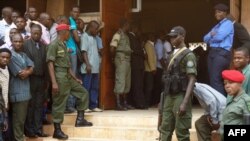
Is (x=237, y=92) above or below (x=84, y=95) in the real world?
above

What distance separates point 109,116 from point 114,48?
4.93ft

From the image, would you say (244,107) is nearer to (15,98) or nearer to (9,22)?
(15,98)

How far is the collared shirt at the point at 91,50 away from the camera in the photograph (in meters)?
8.33

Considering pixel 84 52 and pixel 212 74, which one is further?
pixel 84 52

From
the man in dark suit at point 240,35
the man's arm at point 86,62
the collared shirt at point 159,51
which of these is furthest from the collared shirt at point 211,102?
the collared shirt at point 159,51

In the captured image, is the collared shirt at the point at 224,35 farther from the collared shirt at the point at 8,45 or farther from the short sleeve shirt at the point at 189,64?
the collared shirt at the point at 8,45

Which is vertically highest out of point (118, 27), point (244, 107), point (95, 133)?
point (118, 27)

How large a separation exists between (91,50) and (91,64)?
26 cm

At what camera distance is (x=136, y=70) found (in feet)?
30.5

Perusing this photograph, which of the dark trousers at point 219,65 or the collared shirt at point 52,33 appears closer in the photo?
the dark trousers at point 219,65

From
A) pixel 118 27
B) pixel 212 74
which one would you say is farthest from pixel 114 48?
pixel 212 74

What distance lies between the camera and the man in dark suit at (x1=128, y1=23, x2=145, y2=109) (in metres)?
9.23

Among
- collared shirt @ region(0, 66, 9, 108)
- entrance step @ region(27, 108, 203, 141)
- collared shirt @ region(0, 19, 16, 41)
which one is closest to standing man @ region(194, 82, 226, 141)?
entrance step @ region(27, 108, 203, 141)

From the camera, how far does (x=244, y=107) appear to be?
4.68 metres
